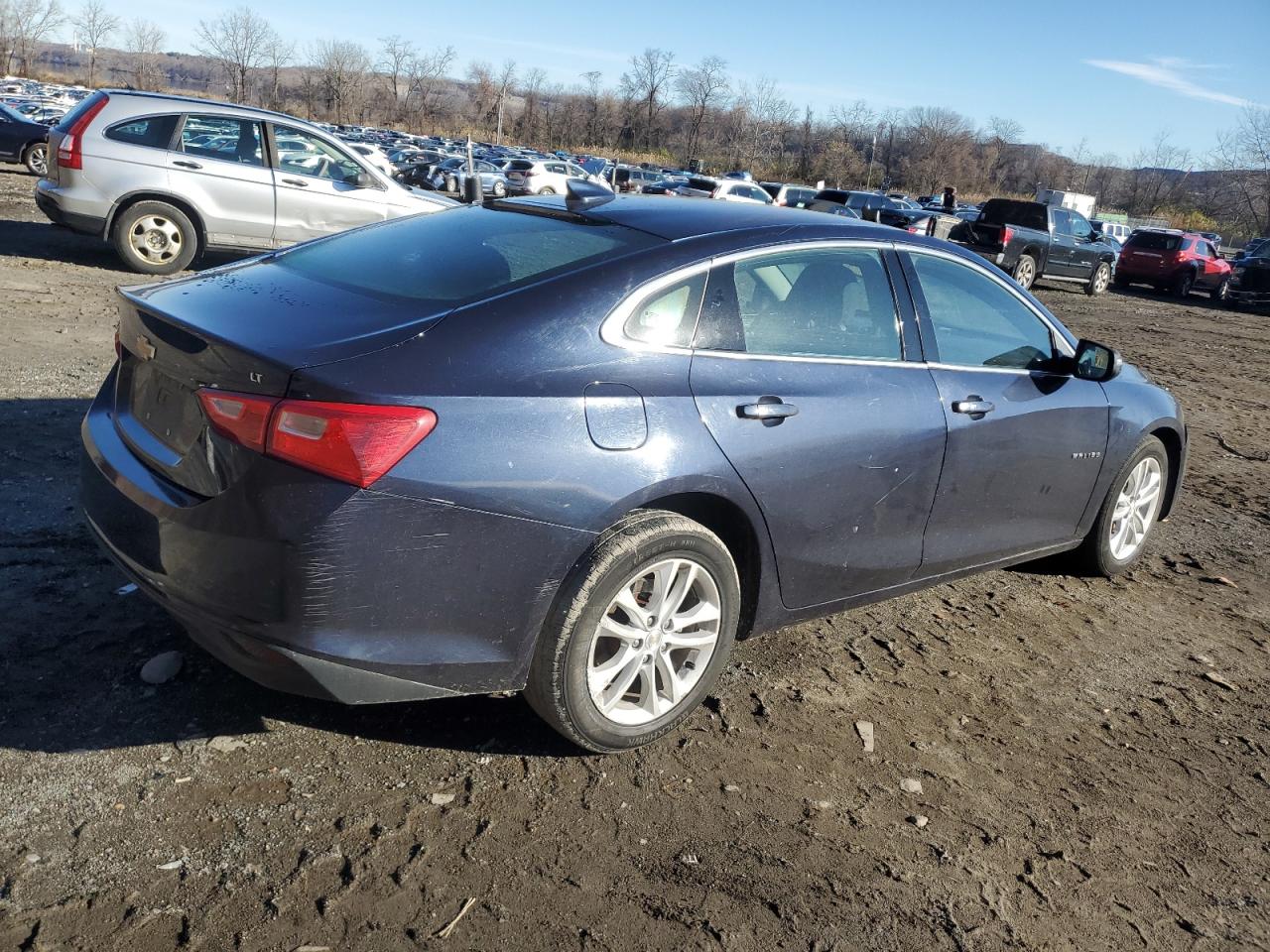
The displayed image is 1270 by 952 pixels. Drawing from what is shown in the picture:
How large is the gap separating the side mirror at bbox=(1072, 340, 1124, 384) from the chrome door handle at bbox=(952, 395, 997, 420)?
681 millimetres

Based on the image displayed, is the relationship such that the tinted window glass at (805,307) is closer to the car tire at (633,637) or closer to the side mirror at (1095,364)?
the car tire at (633,637)

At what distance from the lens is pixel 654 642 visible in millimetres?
3242

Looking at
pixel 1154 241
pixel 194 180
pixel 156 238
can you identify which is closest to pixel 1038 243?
pixel 1154 241

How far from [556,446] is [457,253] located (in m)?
0.96

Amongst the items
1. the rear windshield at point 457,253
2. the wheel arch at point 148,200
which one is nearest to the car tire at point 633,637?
the rear windshield at point 457,253

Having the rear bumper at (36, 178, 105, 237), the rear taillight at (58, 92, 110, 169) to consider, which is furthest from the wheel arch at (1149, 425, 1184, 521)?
the rear taillight at (58, 92, 110, 169)

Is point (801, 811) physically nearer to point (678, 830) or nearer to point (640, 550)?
point (678, 830)

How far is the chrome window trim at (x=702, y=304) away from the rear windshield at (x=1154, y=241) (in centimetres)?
2521

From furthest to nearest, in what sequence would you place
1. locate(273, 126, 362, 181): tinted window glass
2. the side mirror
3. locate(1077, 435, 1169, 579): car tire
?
1. locate(273, 126, 362, 181): tinted window glass
2. locate(1077, 435, 1169, 579): car tire
3. the side mirror

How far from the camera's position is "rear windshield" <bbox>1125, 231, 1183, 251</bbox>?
25.8m

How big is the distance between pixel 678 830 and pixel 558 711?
1.50 ft

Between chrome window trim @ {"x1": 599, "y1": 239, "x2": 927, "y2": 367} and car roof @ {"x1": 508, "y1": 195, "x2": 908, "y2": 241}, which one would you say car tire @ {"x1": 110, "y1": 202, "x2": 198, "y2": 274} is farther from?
chrome window trim @ {"x1": 599, "y1": 239, "x2": 927, "y2": 367}

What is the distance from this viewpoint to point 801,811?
10.2 feet

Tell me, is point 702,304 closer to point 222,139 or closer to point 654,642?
point 654,642
